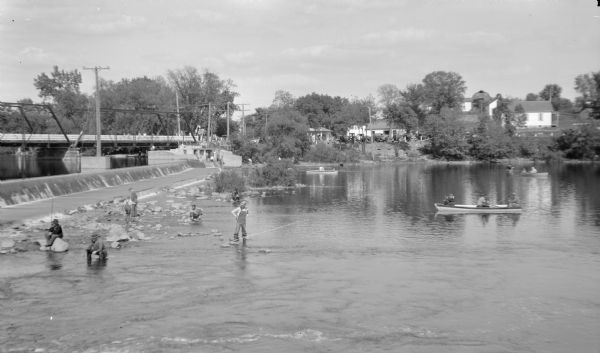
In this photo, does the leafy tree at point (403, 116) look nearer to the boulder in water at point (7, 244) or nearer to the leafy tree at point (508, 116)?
the leafy tree at point (508, 116)

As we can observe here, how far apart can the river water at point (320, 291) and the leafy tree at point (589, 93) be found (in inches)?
4934

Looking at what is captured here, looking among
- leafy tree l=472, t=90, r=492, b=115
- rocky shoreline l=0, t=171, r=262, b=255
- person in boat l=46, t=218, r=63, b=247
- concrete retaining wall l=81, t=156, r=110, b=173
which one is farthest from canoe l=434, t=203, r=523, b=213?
leafy tree l=472, t=90, r=492, b=115

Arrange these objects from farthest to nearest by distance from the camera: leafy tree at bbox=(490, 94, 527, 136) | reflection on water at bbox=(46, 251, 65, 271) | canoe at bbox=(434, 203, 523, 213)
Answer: leafy tree at bbox=(490, 94, 527, 136) → canoe at bbox=(434, 203, 523, 213) → reflection on water at bbox=(46, 251, 65, 271)

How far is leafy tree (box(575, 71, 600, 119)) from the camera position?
158 m

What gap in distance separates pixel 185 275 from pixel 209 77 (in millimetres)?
144416

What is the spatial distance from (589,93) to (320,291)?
159 m

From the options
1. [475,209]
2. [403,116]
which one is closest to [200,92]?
[403,116]

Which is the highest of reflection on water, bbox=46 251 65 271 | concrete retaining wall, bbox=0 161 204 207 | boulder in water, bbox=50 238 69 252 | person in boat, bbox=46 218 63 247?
concrete retaining wall, bbox=0 161 204 207

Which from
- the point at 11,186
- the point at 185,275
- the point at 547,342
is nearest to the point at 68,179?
the point at 11,186

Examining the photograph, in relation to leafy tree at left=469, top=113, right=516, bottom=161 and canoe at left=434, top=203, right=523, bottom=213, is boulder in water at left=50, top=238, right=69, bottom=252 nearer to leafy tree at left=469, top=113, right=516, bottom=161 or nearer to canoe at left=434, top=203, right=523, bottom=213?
canoe at left=434, top=203, right=523, bottom=213

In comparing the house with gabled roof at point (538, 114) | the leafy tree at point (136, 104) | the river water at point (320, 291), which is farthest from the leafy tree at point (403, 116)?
the river water at point (320, 291)

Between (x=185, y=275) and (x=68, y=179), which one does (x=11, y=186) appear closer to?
(x=68, y=179)

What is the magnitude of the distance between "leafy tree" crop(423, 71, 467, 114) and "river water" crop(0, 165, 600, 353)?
4880 inches

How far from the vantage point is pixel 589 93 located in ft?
536
